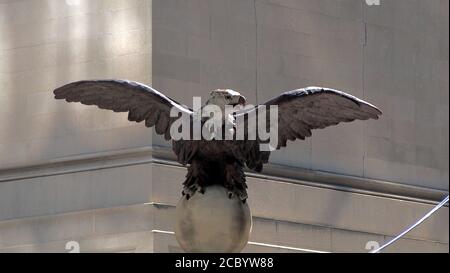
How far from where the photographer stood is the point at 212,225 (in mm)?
20844

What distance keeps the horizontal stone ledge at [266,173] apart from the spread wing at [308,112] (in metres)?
9.39

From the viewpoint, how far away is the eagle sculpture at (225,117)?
21.5 metres

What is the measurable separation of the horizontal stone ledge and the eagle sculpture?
30.4ft

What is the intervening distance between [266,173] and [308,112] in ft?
36.1

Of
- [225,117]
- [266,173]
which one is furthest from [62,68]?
[225,117]

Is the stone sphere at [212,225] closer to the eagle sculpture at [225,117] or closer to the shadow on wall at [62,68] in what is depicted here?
the eagle sculpture at [225,117]

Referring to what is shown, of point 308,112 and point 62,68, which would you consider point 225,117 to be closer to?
point 308,112

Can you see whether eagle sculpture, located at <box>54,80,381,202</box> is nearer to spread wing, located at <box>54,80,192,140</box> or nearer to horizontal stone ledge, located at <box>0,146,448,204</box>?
spread wing, located at <box>54,80,192,140</box>

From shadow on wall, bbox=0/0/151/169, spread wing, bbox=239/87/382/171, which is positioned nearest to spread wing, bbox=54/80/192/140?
spread wing, bbox=239/87/382/171

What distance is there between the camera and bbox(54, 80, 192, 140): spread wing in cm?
2234

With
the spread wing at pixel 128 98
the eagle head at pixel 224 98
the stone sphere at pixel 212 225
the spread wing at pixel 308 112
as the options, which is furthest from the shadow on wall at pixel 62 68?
the stone sphere at pixel 212 225
